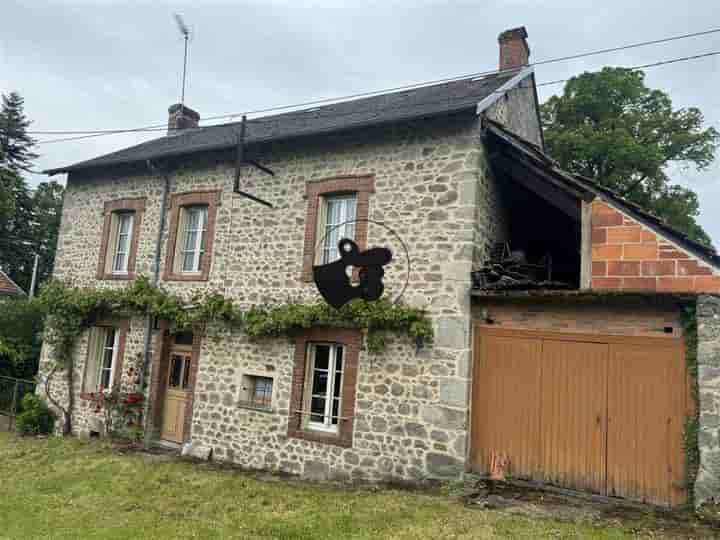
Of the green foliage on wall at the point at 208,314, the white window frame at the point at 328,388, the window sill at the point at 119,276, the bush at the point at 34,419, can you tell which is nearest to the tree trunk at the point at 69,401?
the green foliage on wall at the point at 208,314

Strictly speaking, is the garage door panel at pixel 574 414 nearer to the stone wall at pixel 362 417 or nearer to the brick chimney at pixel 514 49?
the stone wall at pixel 362 417

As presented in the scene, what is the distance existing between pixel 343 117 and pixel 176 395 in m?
6.36

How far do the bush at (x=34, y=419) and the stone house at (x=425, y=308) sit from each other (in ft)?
2.91

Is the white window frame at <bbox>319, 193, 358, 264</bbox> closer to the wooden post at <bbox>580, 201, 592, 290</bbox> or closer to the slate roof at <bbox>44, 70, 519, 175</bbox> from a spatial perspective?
the slate roof at <bbox>44, 70, 519, 175</bbox>

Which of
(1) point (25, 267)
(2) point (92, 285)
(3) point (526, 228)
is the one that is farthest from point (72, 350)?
(1) point (25, 267)

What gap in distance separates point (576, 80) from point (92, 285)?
16.0m

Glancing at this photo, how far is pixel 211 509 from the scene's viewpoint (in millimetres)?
6570

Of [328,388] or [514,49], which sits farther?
[514,49]

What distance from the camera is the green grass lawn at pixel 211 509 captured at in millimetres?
5535

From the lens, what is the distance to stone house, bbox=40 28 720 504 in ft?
21.1

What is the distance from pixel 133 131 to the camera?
11.4 meters

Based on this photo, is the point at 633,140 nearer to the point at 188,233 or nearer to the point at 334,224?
the point at 334,224

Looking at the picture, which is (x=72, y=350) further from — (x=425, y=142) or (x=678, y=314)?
(x=678, y=314)

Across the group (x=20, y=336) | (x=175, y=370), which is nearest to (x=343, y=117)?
(x=175, y=370)
